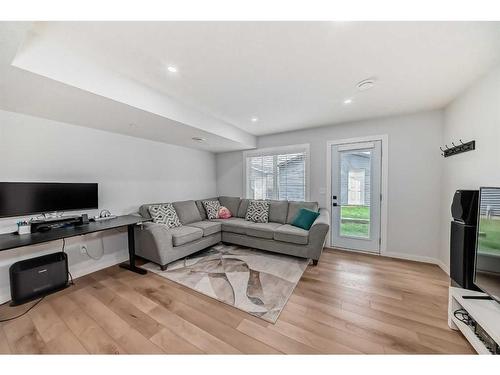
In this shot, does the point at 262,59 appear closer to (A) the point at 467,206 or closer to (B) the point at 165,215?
(A) the point at 467,206

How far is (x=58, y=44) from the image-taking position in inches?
55.6

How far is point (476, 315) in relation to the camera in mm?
1272

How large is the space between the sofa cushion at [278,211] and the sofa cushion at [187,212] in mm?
1503

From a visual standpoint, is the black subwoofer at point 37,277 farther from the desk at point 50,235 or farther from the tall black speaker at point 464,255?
the tall black speaker at point 464,255

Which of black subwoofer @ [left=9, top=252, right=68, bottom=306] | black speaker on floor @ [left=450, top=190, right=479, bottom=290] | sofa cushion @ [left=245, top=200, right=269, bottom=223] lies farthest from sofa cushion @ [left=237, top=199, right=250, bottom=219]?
black speaker on floor @ [left=450, top=190, right=479, bottom=290]

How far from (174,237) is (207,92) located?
80.4 inches

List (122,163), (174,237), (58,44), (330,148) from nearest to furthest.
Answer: (58,44) → (174,237) → (122,163) → (330,148)

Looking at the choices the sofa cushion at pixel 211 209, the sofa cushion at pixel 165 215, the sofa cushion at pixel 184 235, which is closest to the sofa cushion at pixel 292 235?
the sofa cushion at pixel 184 235

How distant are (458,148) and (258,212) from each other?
2.94m

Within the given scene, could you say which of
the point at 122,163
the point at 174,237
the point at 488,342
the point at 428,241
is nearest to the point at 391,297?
the point at 488,342

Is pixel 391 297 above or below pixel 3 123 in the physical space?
below

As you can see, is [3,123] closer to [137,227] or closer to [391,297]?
[137,227]

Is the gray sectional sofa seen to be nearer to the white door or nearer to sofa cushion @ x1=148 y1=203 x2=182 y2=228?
sofa cushion @ x1=148 y1=203 x2=182 y2=228

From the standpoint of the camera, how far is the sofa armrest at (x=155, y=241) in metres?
2.60
